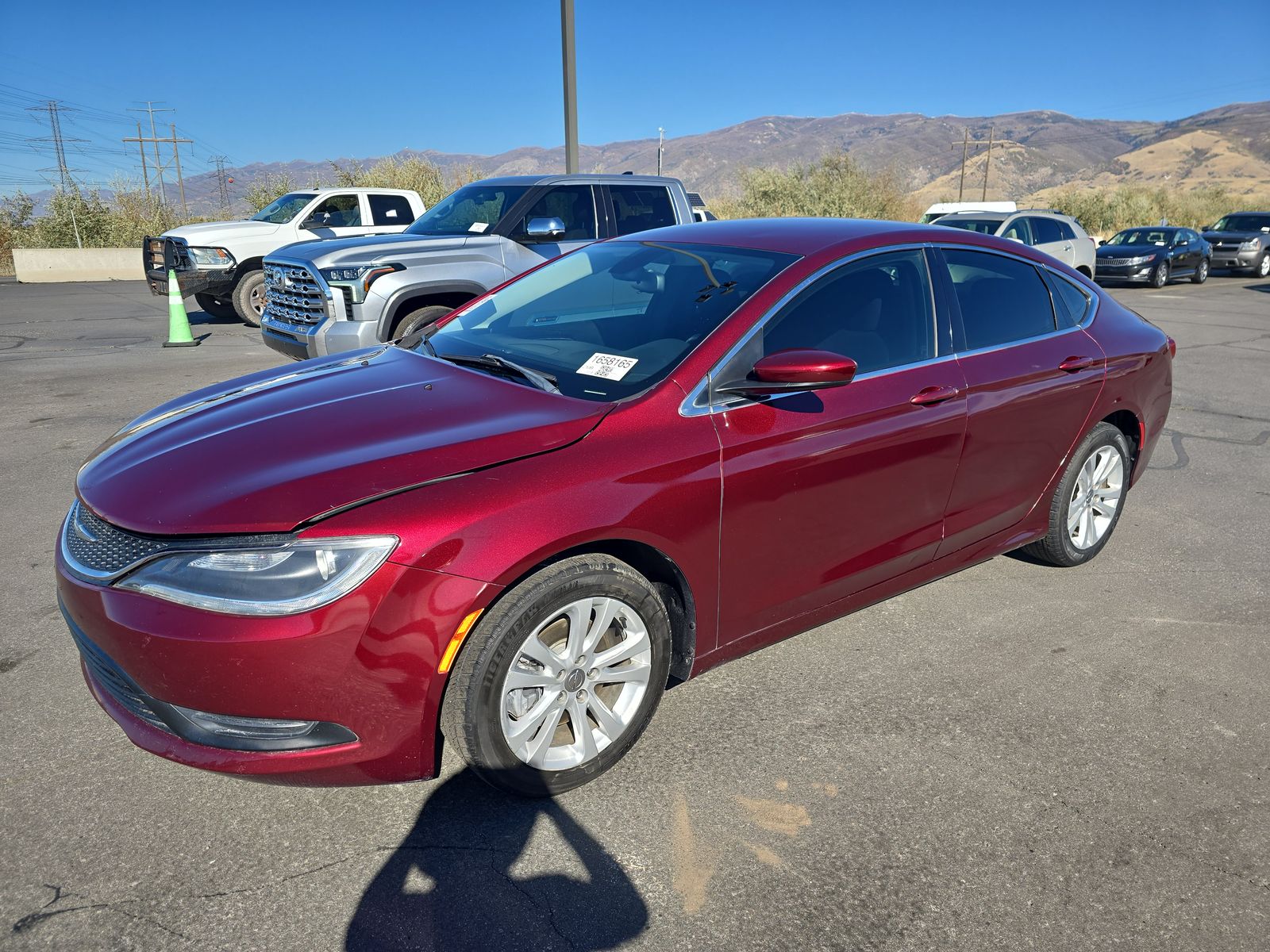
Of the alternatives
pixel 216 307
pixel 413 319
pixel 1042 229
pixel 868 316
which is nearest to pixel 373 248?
pixel 413 319

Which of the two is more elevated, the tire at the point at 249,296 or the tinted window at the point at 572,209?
the tinted window at the point at 572,209

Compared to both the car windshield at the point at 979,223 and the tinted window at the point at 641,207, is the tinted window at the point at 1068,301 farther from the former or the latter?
the car windshield at the point at 979,223

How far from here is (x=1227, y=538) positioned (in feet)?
16.7

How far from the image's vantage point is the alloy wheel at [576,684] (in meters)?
2.60

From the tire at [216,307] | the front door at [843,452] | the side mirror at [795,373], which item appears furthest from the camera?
the tire at [216,307]

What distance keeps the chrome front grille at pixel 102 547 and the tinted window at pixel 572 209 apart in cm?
647

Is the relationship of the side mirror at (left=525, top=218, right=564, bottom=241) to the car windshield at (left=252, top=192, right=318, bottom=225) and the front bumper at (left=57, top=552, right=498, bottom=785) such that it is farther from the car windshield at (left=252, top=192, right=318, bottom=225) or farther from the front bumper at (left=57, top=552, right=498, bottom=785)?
the car windshield at (left=252, top=192, right=318, bottom=225)

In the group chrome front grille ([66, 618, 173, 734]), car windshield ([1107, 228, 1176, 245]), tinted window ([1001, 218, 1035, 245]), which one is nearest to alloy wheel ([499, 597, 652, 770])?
chrome front grille ([66, 618, 173, 734])

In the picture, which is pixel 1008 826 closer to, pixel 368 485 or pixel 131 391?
pixel 368 485

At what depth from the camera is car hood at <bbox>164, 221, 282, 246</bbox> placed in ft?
43.0

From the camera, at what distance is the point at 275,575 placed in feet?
7.49

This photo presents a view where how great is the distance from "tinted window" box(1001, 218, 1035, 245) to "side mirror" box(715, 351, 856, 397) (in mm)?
14595

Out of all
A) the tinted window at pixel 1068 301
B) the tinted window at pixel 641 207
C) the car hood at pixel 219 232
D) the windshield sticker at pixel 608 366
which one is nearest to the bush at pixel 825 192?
the car hood at pixel 219 232

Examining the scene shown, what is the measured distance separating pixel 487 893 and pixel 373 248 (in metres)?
6.45
